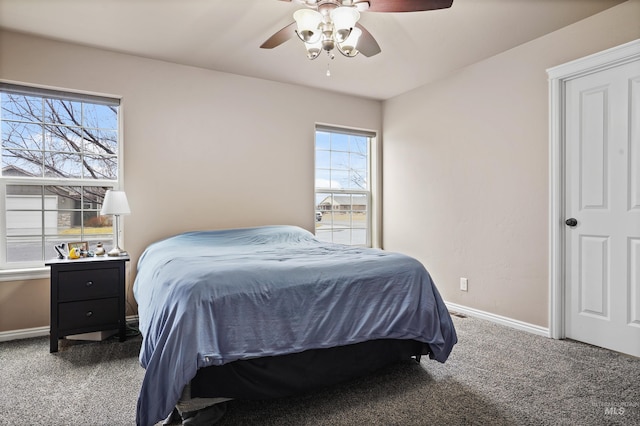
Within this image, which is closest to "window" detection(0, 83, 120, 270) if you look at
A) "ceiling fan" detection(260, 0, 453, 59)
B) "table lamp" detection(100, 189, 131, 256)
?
"table lamp" detection(100, 189, 131, 256)

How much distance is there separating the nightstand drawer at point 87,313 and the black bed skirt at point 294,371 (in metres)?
1.52

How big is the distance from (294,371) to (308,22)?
1.86 metres

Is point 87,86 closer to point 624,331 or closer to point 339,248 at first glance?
point 339,248

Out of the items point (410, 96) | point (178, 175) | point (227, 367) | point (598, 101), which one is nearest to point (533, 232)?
point (598, 101)

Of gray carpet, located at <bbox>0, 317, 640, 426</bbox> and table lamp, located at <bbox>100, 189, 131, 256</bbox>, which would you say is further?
table lamp, located at <bbox>100, 189, 131, 256</bbox>

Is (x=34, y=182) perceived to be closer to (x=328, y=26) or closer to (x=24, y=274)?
(x=24, y=274)

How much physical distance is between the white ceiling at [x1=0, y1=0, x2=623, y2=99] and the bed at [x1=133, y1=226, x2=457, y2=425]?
5.63 feet

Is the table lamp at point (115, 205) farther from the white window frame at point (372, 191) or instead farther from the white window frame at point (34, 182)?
the white window frame at point (372, 191)

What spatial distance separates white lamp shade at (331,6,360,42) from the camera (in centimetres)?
Result: 190

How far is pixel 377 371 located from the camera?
2.24 m

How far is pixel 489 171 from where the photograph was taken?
3381 mm

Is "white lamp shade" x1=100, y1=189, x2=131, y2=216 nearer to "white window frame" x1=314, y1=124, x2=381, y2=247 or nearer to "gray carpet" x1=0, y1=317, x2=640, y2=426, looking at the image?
"gray carpet" x1=0, y1=317, x2=640, y2=426

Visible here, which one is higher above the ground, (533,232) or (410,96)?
(410,96)

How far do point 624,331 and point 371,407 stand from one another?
6.46 feet
